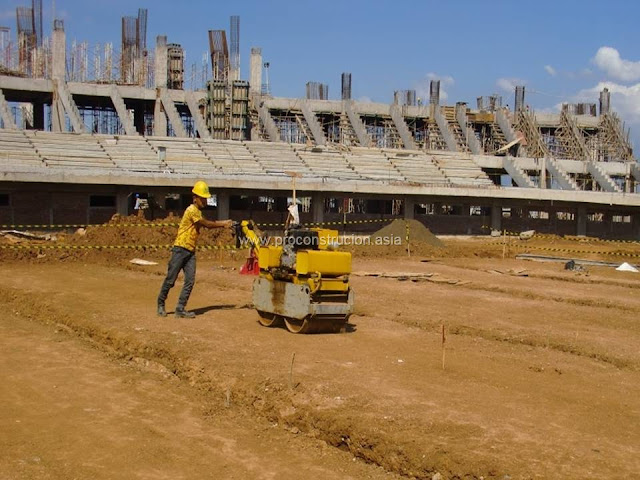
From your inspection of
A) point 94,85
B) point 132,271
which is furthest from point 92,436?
point 94,85

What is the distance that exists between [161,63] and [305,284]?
3256cm

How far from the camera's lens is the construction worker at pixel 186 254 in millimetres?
11883

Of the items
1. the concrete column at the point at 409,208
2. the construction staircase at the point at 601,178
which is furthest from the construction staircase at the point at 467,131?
the concrete column at the point at 409,208

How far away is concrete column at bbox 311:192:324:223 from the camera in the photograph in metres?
34.8

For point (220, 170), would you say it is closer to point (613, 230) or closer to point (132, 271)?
point (132, 271)

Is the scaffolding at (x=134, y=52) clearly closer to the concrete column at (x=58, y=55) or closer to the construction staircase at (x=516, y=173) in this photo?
the concrete column at (x=58, y=55)

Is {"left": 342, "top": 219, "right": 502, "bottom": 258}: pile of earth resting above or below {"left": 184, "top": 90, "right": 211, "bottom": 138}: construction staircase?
below

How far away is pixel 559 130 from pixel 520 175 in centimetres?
1049

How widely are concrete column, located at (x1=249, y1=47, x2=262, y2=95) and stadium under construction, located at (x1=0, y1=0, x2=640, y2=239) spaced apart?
68 millimetres

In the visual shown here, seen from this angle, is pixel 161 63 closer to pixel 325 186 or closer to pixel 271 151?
pixel 271 151

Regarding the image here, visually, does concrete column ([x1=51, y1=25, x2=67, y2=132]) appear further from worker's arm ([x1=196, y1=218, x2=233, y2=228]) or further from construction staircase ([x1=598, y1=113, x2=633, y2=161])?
construction staircase ([x1=598, y1=113, x2=633, y2=161])

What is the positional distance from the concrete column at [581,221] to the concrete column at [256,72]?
19.9 metres

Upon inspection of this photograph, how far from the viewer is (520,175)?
42.8m

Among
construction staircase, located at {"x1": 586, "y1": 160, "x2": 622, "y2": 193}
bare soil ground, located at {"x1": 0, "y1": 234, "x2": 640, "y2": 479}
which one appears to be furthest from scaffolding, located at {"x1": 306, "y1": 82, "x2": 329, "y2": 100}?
bare soil ground, located at {"x1": 0, "y1": 234, "x2": 640, "y2": 479}
